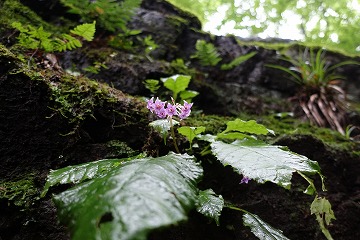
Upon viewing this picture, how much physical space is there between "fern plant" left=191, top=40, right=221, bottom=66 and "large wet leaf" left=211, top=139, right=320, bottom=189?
2.09 meters

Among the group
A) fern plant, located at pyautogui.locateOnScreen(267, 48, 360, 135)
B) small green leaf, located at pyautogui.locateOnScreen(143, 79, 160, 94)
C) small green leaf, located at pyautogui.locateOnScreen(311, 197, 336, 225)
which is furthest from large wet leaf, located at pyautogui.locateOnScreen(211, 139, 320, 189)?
fern plant, located at pyautogui.locateOnScreen(267, 48, 360, 135)

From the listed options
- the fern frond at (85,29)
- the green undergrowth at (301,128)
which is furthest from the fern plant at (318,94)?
the fern frond at (85,29)

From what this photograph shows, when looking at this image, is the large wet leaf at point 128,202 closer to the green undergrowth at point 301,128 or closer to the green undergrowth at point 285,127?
the green undergrowth at point 285,127

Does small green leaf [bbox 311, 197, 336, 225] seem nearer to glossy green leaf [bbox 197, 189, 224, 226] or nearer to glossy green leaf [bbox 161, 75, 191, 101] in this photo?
glossy green leaf [bbox 197, 189, 224, 226]

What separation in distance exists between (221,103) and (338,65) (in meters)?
2.13

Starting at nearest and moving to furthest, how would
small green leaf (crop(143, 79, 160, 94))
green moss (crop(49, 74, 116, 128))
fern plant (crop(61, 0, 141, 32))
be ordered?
green moss (crop(49, 74, 116, 128)), small green leaf (crop(143, 79, 160, 94)), fern plant (crop(61, 0, 141, 32))

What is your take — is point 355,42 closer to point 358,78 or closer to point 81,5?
point 358,78

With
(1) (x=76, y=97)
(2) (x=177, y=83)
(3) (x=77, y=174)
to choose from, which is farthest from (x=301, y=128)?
(3) (x=77, y=174)

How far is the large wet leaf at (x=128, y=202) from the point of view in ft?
2.12

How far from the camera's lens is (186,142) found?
177 centimetres

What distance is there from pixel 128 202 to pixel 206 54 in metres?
2.79

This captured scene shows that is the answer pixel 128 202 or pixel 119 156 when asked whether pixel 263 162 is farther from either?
pixel 119 156

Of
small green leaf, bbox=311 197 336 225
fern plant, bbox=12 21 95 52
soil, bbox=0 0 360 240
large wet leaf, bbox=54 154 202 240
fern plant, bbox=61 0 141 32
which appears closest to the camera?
large wet leaf, bbox=54 154 202 240

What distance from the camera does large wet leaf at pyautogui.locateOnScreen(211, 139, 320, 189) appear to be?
1.02 m
